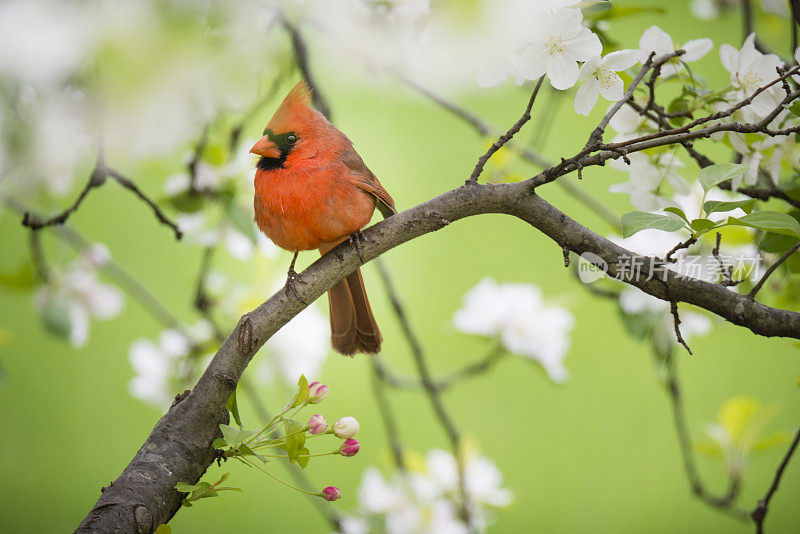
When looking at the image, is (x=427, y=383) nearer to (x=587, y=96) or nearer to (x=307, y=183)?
(x=307, y=183)

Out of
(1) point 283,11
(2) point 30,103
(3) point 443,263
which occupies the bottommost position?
(2) point 30,103

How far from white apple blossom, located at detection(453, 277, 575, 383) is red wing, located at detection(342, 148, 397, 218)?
0.44m

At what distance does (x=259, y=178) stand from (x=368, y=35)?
1.26ft

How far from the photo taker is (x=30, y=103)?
1229 mm

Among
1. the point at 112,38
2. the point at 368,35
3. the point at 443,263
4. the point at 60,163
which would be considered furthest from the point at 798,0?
the point at 443,263

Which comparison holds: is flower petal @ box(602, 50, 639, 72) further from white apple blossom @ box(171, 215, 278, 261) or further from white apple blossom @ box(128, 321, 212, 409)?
white apple blossom @ box(128, 321, 212, 409)

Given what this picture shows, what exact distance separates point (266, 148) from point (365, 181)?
125 mm

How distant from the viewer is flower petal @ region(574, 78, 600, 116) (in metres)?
0.71

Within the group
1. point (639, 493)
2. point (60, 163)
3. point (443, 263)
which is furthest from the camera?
point (443, 263)

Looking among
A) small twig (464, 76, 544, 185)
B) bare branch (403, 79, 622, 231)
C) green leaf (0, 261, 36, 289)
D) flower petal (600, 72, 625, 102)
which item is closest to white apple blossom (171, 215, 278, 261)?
green leaf (0, 261, 36, 289)

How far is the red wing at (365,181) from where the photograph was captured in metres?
0.85

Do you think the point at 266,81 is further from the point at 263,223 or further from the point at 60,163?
the point at 263,223

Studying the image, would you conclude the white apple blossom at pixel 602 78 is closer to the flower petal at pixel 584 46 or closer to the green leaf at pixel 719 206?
the flower petal at pixel 584 46

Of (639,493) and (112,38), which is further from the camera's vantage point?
(639,493)
